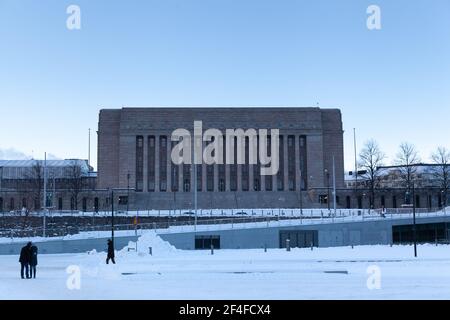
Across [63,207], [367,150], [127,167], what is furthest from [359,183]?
Answer: [63,207]

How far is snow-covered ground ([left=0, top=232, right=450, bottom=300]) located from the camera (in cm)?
1762

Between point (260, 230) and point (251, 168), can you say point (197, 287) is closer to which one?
point (260, 230)

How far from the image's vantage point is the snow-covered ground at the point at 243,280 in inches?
694

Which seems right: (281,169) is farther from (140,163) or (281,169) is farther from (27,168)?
(27,168)

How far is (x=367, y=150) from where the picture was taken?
87.4m

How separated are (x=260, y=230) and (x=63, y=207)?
48.2 metres

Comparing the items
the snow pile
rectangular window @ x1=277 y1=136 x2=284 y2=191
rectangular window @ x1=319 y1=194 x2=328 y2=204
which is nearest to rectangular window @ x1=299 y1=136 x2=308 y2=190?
rectangular window @ x1=277 y1=136 x2=284 y2=191

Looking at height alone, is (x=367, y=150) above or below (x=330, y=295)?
above

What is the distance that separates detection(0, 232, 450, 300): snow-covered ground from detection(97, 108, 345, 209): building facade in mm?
67558

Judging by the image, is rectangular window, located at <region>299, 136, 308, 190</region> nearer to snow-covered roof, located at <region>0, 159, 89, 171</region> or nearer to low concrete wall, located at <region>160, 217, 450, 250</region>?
low concrete wall, located at <region>160, 217, 450, 250</region>
